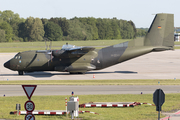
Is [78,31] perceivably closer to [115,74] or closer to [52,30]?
[52,30]

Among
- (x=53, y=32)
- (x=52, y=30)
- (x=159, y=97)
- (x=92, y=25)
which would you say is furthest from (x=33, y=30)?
(x=159, y=97)

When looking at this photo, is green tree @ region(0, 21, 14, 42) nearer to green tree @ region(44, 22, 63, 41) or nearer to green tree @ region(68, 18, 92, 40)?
green tree @ region(44, 22, 63, 41)

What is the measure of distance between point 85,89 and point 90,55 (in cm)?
1130

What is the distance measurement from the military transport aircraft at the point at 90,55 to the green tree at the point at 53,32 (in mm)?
120961

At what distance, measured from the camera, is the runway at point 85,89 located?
82.0 feet

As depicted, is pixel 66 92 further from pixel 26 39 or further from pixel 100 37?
pixel 100 37

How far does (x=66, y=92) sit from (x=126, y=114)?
9.90 metres

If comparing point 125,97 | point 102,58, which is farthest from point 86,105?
point 102,58

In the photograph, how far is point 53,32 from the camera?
158 m

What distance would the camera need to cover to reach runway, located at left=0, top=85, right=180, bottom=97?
984 inches

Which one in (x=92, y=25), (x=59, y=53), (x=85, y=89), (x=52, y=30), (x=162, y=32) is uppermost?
(x=92, y=25)

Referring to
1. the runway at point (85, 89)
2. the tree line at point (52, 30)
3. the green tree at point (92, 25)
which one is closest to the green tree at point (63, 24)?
the tree line at point (52, 30)

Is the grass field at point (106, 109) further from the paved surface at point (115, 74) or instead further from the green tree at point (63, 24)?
the green tree at point (63, 24)

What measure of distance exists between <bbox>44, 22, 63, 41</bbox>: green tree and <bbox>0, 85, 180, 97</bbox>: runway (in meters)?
131
